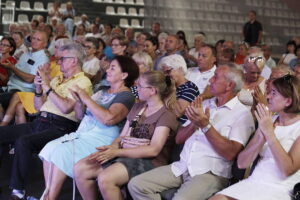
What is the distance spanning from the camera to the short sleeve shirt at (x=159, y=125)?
3.44 m

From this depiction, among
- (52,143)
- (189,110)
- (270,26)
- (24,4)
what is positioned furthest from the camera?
(24,4)

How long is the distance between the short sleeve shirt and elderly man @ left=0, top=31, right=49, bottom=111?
221cm

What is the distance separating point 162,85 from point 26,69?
102 inches

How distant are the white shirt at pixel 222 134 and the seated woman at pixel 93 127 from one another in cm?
69

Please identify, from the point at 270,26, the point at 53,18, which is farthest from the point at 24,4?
the point at 270,26

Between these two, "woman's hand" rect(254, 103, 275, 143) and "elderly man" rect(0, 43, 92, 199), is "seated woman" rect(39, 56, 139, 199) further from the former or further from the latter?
"woman's hand" rect(254, 103, 275, 143)

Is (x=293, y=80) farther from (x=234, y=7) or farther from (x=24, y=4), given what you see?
(x=24, y=4)

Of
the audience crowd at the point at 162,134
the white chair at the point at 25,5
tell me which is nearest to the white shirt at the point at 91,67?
the audience crowd at the point at 162,134

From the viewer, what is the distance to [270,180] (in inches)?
112

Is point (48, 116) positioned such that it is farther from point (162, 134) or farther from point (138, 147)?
point (162, 134)

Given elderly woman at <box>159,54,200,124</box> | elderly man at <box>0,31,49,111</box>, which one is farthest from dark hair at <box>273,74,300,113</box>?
elderly man at <box>0,31,49,111</box>

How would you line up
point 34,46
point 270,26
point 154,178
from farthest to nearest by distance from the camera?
point 270,26 < point 34,46 < point 154,178

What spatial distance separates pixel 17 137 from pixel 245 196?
2291 millimetres

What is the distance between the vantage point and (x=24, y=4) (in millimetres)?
15398
